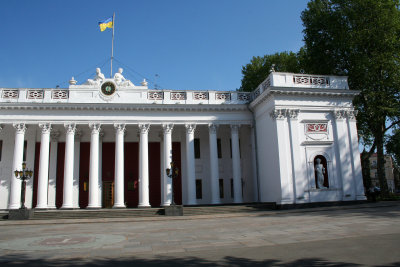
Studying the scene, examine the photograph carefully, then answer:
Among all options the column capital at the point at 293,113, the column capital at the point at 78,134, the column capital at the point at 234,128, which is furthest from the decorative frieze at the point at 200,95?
the column capital at the point at 78,134

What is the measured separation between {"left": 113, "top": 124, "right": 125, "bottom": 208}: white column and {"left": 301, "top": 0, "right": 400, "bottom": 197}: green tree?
691 inches

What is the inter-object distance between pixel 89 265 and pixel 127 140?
22125mm

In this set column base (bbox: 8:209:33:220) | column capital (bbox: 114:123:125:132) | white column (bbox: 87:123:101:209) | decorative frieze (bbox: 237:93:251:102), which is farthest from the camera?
decorative frieze (bbox: 237:93:251:102)

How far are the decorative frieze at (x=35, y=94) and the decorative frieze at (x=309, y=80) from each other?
18722 millimetres

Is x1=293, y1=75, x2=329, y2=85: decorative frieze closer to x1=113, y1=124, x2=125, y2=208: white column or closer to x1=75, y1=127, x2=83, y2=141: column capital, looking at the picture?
x1=113, y1=124, x2=125, y2=208: white column

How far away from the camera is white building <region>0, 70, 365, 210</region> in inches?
906

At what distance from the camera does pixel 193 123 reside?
2564cm

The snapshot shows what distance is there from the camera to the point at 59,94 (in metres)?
A: 24.7

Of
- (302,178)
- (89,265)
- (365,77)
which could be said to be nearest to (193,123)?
(302,178)

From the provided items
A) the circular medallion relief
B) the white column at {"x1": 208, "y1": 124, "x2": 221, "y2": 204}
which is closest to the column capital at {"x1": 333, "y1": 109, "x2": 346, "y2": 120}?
the white column at {"x1": 208, "y1": 124, "x2": 221, "y2": 204}

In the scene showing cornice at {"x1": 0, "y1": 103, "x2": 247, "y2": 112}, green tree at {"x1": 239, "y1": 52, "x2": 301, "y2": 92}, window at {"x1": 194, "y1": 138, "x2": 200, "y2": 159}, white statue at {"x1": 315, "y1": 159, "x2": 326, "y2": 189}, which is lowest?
white statue at {"x1": 315, "y1": 159, "x2": 326, "y2": 189}

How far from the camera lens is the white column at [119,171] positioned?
23.5 meters

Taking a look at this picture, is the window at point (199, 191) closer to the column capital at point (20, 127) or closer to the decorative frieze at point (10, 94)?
the column capital at point (20, 127)

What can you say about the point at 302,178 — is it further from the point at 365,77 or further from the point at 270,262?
the point at 270,262
